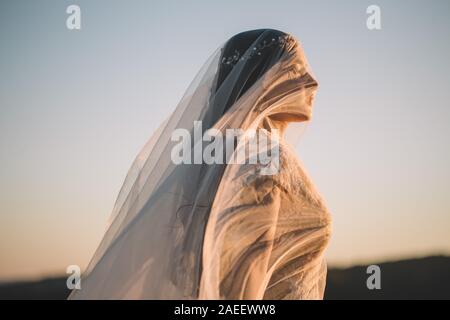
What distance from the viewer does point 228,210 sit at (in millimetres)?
2453

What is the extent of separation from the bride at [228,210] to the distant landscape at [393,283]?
19.8ft

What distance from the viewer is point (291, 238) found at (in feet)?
8.83

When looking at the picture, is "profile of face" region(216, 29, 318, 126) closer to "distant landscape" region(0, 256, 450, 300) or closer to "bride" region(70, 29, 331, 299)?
"bride" region(70, 29, 331, 299)

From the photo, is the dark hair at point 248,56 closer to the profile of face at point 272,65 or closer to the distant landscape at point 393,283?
the profile of face at point 272,65

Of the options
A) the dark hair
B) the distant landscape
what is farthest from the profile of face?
the distant landscape

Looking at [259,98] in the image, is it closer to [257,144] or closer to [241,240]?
[257,144]

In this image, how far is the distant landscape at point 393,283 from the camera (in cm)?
887

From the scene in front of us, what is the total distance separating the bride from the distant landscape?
6.05 meters

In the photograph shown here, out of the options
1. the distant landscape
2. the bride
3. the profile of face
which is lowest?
the distant landscape

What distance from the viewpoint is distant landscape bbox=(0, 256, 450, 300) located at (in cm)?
887

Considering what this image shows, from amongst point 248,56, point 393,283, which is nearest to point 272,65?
point 248,56

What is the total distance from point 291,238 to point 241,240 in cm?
33
